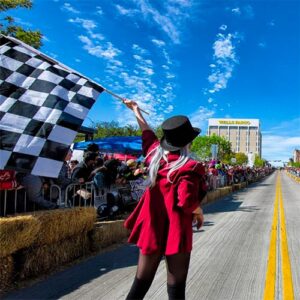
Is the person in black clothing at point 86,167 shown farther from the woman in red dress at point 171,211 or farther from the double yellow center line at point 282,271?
the woman in red dress at point 171,211

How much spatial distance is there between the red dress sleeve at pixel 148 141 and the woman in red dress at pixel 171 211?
22cm

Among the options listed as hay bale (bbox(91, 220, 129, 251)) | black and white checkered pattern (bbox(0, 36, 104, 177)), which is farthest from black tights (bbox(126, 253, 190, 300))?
hay bale (bbox(91, 220, 129, 251))

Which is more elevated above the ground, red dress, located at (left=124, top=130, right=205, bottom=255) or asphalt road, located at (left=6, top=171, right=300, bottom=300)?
red dress, located at (left=124, top=130, right=205, bottom=255)

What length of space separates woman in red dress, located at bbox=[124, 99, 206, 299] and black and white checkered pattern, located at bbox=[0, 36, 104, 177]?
2.18 meters

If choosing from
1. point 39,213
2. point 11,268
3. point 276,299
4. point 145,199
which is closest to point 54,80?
point 39,213

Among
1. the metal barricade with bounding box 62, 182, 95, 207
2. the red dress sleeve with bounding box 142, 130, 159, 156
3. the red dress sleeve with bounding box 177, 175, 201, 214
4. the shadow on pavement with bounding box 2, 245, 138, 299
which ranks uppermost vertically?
the red dress sleeve with bounding box 142, 130, 159, 156

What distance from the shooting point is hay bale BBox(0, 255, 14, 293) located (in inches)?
203

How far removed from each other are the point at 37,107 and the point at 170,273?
3.05m

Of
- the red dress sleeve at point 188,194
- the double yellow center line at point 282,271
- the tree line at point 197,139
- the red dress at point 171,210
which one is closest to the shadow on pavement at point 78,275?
the double yellow center line at point 282,271

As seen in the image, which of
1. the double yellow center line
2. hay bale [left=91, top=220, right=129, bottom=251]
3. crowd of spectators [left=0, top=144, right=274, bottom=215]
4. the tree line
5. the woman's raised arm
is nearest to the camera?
the woman's raised arm

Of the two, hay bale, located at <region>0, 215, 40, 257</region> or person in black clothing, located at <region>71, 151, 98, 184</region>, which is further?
person in black clothing, located at <region>71, 151, 98, 184</region>

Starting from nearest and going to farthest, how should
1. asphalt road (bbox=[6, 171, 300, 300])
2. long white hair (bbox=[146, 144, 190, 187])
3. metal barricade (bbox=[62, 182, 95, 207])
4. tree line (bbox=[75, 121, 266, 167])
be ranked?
long white hair (bbox=[146, 144, 190, 187]), asphalt road (bbox=[6, 171, 300, 300]), metal barricade (bbox=[62, 182, 95, 207]), tree line (bbox=[75, 121, 266, 167])

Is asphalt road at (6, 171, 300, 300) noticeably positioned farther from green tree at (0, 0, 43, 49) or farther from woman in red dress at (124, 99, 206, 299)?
green tree at (0, 0, 43, 49)

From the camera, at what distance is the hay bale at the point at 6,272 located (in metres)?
5.15
